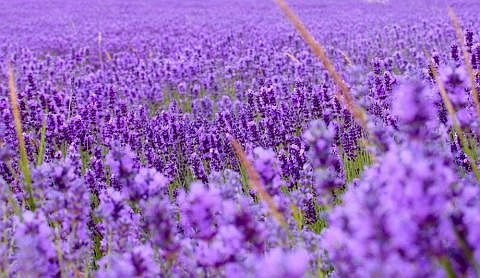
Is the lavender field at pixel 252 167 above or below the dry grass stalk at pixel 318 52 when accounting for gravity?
below

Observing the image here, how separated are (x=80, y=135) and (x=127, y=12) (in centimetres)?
2043

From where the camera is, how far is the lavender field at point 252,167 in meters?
1.20

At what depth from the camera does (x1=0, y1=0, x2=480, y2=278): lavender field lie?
3.93ft

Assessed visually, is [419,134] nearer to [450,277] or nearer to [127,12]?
[450,277]

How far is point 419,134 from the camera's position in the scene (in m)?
1.44

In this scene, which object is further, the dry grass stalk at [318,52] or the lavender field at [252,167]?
the dry grass stalk at [318,52]

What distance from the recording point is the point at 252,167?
6.62 ft

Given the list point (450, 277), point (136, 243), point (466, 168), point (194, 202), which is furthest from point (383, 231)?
point (466, 168)

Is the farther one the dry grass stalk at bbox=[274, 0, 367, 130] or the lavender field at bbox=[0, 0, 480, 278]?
the dry grass stalk at bbox=[274, 0, 367, 130]

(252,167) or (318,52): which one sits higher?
(318,52)

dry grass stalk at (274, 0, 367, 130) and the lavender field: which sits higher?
dry grass stalk at (274, 0, 367, 130)

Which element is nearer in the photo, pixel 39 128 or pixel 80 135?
pixel 80 135

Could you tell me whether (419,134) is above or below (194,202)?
above

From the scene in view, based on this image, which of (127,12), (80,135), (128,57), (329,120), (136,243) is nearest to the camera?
(136,243)
